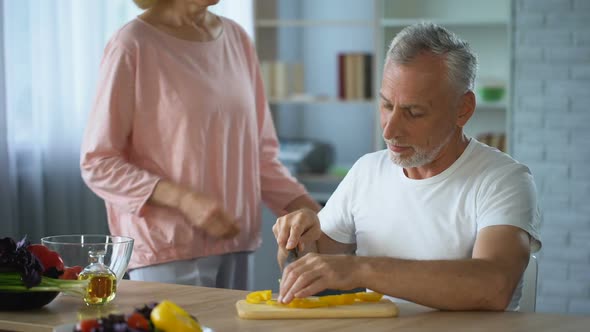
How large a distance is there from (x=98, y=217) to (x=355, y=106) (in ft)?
6.34

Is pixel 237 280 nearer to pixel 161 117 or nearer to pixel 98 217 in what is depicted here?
pixel 161 117

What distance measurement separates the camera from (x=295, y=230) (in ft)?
6.82

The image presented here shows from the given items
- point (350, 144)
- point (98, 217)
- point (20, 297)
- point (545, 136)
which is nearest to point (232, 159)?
point (20, 297)

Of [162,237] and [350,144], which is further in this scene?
[350,144]

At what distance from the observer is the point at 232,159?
2.58 metres

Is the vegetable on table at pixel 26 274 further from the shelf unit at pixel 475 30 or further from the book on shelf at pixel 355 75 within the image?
the book on shelf at pixel 355 75

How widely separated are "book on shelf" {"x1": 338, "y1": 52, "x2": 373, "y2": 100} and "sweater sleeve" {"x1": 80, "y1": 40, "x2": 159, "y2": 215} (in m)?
2.45

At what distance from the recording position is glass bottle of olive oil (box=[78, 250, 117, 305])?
189 centimetres

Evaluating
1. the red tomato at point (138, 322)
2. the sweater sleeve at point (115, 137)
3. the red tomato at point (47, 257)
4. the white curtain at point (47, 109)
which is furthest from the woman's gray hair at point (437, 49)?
the white curtain at point (47, 109)

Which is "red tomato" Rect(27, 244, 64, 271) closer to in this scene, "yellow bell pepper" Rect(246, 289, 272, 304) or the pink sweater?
"yellow bell pepper" Rect(246, 289, 272, 304)

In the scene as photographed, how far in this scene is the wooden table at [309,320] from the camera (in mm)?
1714

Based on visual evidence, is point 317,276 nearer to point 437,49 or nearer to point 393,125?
point 393,125

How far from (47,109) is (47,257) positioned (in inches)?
68.7

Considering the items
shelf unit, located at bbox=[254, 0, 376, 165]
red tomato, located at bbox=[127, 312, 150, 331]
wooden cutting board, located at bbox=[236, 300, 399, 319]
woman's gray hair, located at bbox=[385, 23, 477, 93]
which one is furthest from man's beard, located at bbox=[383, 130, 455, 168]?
shelf unit, located at bbox=[254, 0, 376, 165]
